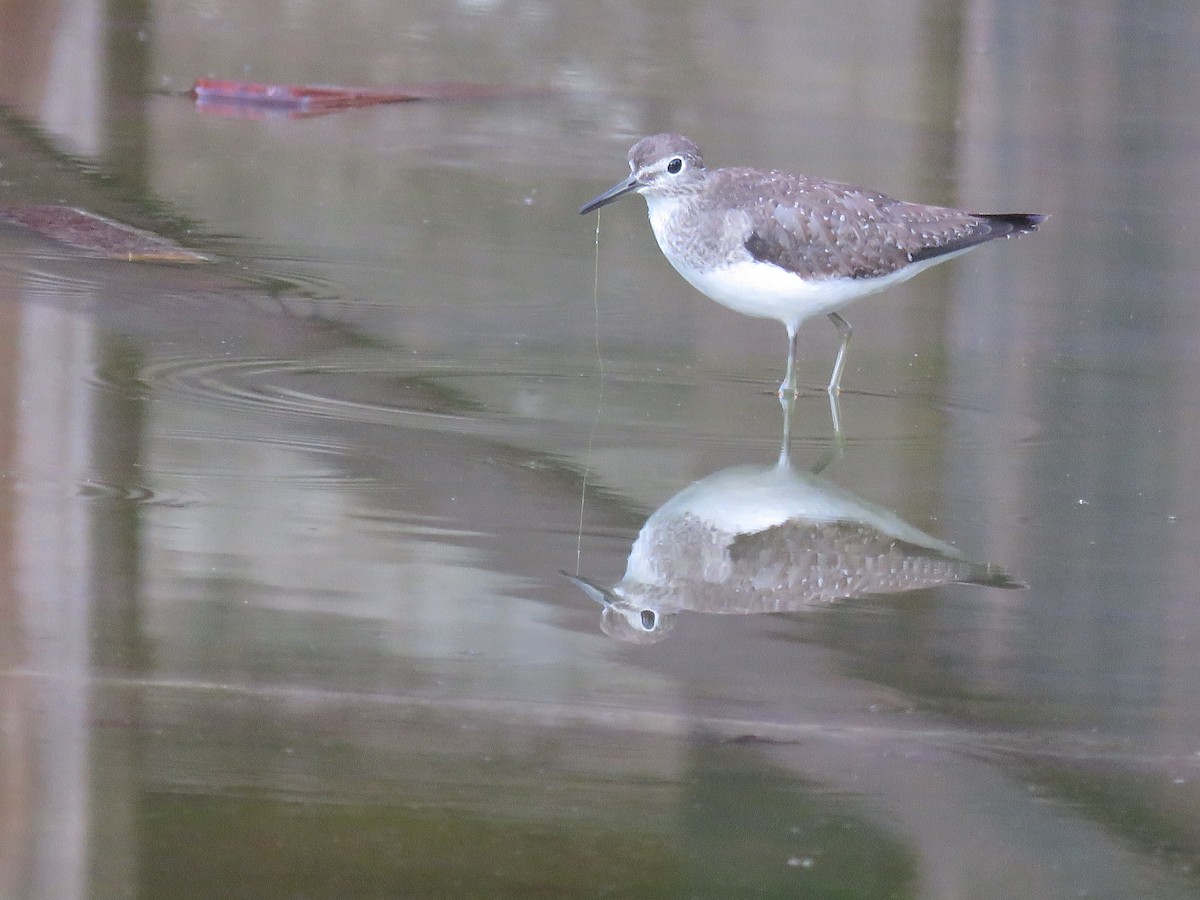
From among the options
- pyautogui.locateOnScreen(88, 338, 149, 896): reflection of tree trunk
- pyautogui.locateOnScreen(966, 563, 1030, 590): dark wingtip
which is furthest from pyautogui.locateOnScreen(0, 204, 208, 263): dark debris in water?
pyautogui.locateOnScreen(966, 563, 1030, 590): dark wingtip

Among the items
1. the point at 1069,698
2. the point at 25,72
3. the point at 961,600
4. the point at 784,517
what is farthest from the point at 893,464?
the point at 25,72

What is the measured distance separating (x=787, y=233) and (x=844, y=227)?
264 mm

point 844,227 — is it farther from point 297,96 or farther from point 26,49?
point 26,49

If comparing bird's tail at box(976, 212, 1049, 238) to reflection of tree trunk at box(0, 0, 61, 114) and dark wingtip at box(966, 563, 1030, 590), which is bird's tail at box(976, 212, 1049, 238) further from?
reflection of tree trunk at box(0, 0, 61, 114)

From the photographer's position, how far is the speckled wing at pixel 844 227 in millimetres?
6863

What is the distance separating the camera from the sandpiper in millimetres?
6844

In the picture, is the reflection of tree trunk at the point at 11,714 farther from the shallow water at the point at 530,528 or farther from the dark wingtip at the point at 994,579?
the dark wingtip at the point at 994,579

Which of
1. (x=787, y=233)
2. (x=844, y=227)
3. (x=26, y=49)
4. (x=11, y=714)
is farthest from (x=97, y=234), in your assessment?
(x=11, y=714)

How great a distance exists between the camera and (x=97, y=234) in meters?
8.13

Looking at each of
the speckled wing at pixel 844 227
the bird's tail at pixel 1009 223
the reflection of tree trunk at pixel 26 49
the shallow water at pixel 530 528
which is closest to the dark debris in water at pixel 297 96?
the shallow water at pixel 530 528

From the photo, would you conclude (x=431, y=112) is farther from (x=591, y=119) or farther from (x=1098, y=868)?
(x=1098, y=868)

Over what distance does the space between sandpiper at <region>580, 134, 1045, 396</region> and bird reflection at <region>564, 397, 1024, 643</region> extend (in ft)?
4.82

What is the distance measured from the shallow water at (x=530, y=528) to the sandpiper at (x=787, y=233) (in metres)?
0.38

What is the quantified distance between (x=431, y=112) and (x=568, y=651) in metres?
8.22
